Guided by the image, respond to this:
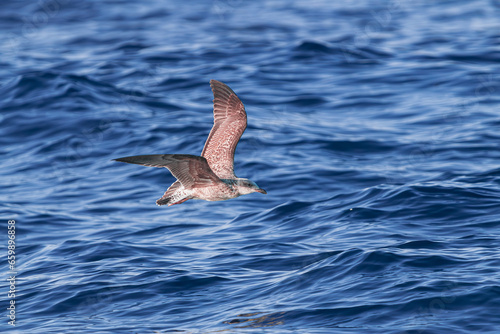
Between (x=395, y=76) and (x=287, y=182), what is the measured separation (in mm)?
7187

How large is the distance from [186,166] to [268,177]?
682cm

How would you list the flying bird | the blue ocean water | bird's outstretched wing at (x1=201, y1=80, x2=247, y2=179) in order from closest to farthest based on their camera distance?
the flying bird → bird's outstretched wing at (x1=201, y1=80, x2=247, y2=179) → the blue ocean water

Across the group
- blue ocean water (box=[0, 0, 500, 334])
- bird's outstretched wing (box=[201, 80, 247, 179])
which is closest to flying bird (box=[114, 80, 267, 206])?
bird's outstretched wing (box=[201, 80, 247, 179])

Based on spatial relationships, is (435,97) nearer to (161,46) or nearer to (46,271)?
(161,46)

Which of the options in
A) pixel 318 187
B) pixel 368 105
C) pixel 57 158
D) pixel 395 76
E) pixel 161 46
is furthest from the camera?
pixel 161 46

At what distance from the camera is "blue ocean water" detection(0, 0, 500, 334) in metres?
10.2

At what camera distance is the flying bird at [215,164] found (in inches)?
306

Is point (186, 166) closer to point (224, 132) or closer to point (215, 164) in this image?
point (215, 164)

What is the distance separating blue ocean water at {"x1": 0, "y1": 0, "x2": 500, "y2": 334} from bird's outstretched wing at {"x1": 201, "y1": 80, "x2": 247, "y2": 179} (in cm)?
212

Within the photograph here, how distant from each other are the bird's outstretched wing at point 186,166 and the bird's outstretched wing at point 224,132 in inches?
28.9

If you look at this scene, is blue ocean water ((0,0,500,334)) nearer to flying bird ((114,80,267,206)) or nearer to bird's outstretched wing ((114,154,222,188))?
flying bird ((114,80,267,206))

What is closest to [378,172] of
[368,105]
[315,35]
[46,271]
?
[368,105]

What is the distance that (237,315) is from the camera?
9836 millimetres

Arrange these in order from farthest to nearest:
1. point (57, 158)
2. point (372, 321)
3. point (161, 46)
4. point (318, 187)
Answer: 1. point (161, 46)
2. point (57, 158)
3. point (318, 187)
4. point (372, 321)
